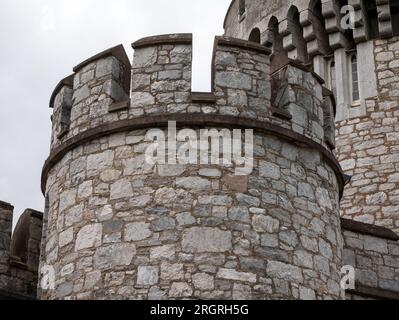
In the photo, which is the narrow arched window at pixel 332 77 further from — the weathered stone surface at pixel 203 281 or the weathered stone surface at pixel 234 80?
the weathered stone surface at pixel 203 281

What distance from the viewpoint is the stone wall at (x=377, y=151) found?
1487 cm

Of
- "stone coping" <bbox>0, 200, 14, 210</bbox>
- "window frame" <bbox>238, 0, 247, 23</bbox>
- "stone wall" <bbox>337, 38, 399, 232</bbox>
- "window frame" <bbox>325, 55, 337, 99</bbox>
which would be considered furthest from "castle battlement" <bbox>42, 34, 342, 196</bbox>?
"window frame" <bbox>238, 0, 247, 23</bbox>

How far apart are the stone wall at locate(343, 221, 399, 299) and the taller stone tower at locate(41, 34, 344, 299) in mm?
935

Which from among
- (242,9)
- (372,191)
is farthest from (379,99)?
(242,9)

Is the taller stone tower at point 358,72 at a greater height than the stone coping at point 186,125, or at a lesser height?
greater

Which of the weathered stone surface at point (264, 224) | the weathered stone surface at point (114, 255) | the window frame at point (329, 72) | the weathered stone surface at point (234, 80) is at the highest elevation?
the window frame at point (329, 72)

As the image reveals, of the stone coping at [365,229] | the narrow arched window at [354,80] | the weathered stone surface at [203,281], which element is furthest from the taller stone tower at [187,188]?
the narrow arched window at [354,80]

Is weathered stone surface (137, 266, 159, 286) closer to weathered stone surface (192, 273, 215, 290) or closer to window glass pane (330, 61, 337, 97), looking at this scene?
weathered stone surface (192, 273, 215, 290)

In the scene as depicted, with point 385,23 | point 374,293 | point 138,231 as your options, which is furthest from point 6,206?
point 385,23

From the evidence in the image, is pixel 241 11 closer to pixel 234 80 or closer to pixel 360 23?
pixel 360 23

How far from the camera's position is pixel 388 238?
11.6 meters

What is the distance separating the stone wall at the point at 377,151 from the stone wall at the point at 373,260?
3111 mm

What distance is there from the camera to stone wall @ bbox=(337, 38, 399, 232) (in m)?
14.9
